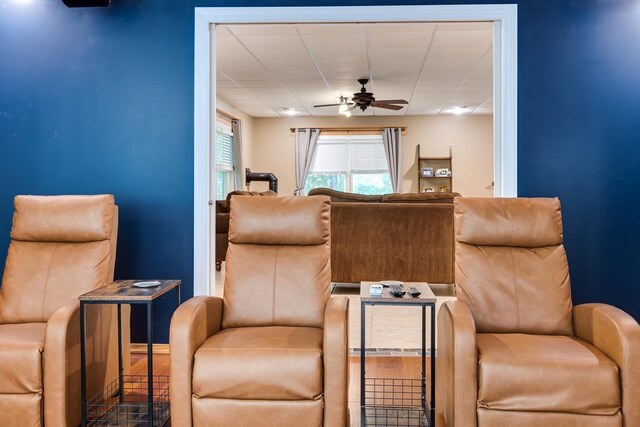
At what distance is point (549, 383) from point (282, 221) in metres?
1.36


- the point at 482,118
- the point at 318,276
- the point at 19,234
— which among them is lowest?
the point at 318,276

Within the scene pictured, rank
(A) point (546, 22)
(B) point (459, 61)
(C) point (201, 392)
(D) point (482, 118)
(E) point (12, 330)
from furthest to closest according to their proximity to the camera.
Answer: (D) point (482, 118) → (B) point (459, 61) → (A) point (546, 22) → (E) point (12, 330) → (C) point (201, 392)

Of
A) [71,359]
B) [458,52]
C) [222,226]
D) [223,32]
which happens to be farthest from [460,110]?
[71,359]

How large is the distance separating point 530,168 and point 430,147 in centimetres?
675

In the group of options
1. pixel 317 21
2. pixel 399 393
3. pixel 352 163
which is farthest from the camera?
pixel 352 163

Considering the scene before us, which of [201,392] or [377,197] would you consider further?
[377,197]

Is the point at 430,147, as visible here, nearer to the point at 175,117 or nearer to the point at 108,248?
the point at 175,117

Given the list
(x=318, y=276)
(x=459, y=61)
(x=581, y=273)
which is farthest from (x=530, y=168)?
(x=459, y=61)

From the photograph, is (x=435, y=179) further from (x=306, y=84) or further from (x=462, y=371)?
(x=462, y=371)

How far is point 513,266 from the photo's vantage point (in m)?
2.29

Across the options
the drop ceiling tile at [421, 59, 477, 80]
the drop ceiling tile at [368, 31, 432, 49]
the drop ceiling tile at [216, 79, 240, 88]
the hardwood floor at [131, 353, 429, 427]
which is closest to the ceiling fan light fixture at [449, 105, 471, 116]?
the drop ceiling tile at [421, 59, 477, 80]

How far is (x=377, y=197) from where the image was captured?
16.5 ft

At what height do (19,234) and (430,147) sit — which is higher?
(430,147)

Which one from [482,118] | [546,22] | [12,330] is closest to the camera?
[12,330]
